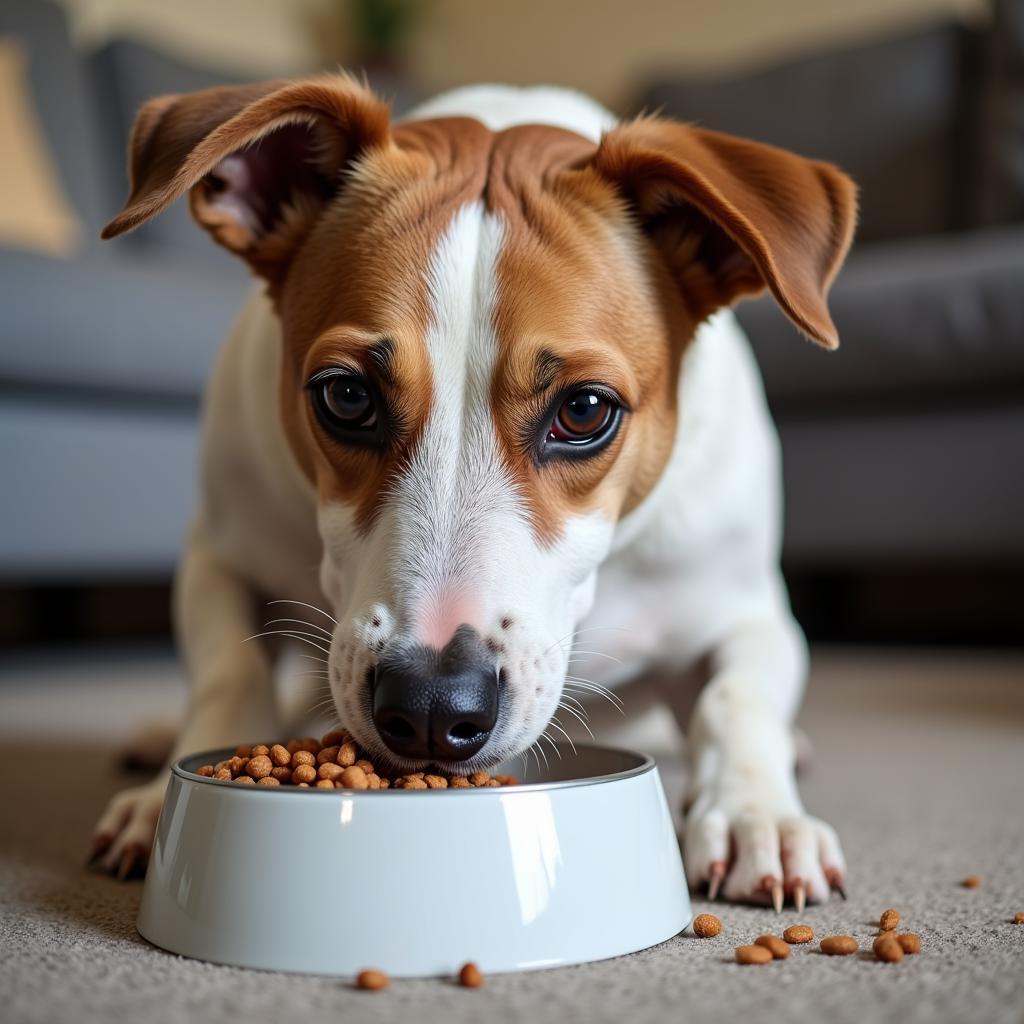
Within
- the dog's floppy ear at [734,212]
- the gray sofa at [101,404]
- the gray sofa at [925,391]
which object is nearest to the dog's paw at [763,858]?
the dog's floppy ear at [734,212]

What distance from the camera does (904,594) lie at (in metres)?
3.97

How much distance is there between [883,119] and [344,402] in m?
3.49

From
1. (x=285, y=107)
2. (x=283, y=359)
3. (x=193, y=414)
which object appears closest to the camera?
(x=285, y=107)

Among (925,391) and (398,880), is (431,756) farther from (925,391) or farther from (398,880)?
(925,391)

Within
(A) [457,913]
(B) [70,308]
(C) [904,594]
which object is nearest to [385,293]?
(A) [457,913]

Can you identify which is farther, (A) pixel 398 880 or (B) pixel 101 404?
(B) pixel 101 404

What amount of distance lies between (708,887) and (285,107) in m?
0.88

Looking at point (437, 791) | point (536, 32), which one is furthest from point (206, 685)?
point (536, 32)

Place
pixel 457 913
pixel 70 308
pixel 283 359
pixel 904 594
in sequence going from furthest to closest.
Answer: pixel 904 594
pixel 70 308
pixel 283 359
pixel 457 913

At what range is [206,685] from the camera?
1.44m

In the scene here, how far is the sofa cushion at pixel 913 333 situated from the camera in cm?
294

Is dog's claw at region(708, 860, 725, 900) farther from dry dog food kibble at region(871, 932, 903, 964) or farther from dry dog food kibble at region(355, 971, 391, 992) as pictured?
dry dog food kibble at region(355, 971, 391, 992)

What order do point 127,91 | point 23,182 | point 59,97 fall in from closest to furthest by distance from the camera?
point 23,182, point 59,97, point 127,91

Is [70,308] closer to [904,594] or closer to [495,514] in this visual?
[495,514]
